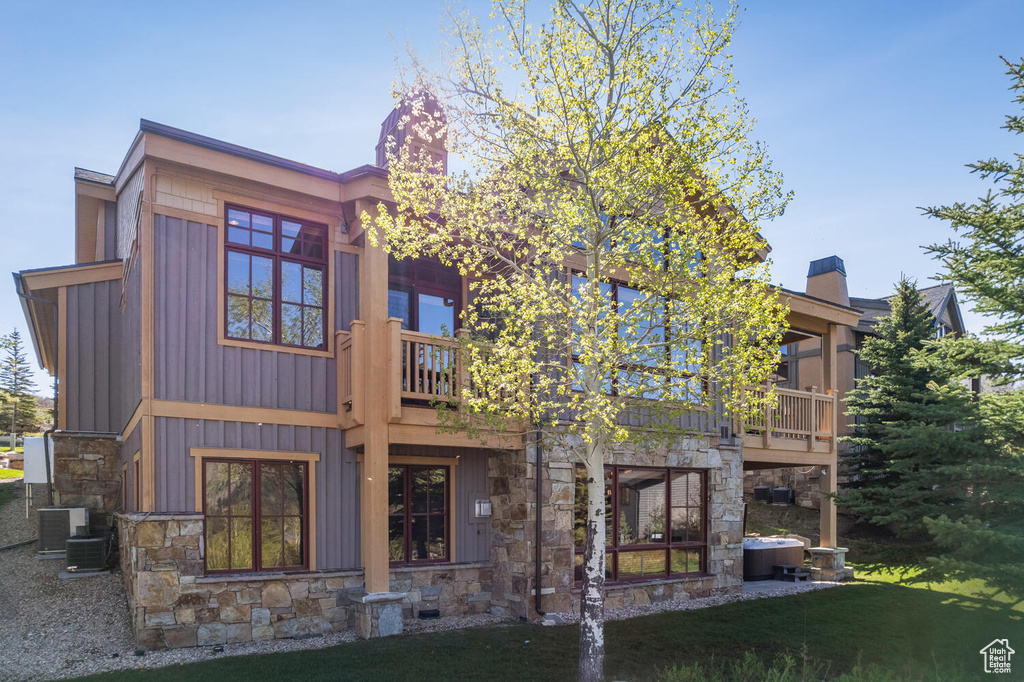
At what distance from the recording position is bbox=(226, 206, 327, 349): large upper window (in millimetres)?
8852

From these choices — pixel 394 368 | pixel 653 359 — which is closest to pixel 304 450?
pixel 394 368

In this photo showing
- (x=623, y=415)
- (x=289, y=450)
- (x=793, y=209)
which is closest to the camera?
(x=793, y=209)

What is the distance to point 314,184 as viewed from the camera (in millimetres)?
9070

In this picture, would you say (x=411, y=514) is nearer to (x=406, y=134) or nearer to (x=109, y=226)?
(x=406, y=134)

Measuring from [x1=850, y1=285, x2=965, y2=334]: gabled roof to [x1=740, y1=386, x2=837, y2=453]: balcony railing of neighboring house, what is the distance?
291 inches

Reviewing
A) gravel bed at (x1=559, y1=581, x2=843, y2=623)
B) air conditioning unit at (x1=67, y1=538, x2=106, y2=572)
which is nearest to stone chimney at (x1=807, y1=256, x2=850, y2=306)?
gravel bed at (x1=559, y1=581, x2=843, y2=623)

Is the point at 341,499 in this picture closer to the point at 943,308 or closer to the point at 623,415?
the point at 623,415

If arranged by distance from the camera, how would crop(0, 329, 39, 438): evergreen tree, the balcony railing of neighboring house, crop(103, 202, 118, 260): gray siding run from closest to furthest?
the balcony railing of neighboring house < crop(103, 202, 118, 260): gray siding < crop(0, 329, 39, 438): evergreen tree

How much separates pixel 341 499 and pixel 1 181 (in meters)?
6.79

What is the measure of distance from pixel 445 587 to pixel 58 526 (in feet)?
20.8

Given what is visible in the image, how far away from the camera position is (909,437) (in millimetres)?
14102

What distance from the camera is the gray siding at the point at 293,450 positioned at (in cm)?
810

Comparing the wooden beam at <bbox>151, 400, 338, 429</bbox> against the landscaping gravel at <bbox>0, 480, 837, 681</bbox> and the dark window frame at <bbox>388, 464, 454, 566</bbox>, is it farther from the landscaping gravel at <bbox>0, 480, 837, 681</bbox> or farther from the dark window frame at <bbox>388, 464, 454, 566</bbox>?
the landscaping gravel at <bbox>0, 480, 837, 681</bbox>

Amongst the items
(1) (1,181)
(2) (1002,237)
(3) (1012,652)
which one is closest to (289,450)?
(1) (1,181)
